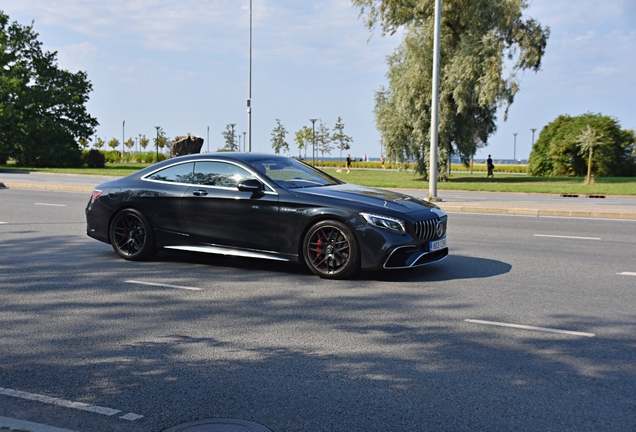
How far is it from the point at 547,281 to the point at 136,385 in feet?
17.7

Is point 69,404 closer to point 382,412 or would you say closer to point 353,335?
point 382,412

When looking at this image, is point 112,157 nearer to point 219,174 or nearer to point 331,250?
point 219,174

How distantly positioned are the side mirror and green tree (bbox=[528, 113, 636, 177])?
Result: 40325 millimetres

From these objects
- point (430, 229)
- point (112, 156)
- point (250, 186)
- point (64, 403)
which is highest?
point (112, 156)

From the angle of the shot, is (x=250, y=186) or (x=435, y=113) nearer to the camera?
(x=250, y=186)

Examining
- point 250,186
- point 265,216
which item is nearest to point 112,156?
point 250,186

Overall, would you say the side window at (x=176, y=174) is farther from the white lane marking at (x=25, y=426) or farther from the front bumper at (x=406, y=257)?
the white lane marking at (x=25, y=426)

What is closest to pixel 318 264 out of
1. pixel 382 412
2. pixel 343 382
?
pixel 343 382

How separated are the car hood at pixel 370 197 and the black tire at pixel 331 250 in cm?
41

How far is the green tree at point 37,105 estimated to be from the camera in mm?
53875

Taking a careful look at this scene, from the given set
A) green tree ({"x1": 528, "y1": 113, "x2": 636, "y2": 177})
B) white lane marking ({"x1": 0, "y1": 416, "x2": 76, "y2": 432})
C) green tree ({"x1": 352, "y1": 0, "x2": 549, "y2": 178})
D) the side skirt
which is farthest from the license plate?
green tree ({"x1": 528, "y1": 113, "x2": 636, "y2": 177})

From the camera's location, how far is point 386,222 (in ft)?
26.3

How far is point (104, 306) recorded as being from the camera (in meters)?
6.89

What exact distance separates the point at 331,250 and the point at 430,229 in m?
1.23
